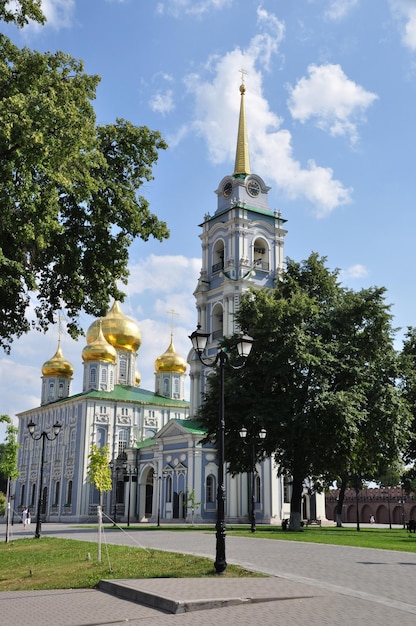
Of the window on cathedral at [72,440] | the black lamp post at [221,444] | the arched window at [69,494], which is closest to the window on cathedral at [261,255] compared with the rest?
the window on cathedral at [72,440]

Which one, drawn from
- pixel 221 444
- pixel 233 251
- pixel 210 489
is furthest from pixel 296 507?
pixel 233 251

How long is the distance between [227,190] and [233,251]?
6409mm

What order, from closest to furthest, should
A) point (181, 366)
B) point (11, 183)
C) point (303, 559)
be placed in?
point (11, 183) < point (303, 559) < point (181, 366)

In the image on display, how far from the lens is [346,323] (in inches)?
1364

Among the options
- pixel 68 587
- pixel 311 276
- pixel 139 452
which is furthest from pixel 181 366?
pixel 68 587

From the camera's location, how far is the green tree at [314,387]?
32031mm

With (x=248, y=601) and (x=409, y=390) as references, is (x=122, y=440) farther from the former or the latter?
(x=248, y=601)

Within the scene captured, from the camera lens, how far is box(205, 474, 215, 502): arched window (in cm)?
5183

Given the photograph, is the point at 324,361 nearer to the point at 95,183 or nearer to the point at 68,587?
the point at 95,183

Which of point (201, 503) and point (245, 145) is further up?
point (245, 145)

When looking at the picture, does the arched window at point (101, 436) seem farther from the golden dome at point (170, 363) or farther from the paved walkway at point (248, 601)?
the paved walkway at point (248, 601)

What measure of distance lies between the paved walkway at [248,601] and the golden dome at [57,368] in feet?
214

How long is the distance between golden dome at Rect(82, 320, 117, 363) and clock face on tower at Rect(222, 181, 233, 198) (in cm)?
2152

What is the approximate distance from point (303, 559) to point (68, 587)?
21.1ft
